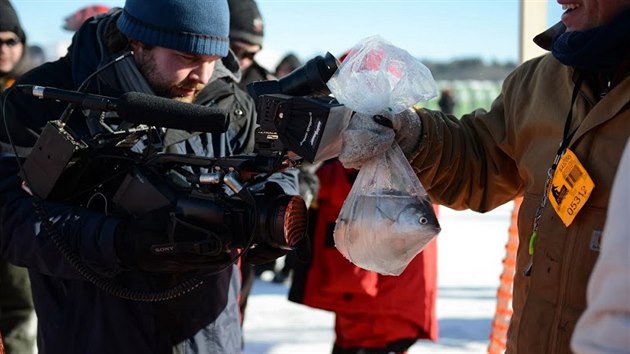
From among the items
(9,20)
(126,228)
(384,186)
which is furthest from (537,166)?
(9,20)

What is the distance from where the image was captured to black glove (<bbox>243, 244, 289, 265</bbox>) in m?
2.22

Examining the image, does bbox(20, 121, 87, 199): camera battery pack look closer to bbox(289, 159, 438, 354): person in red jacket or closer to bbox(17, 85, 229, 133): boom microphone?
bbox(17, 85, 229, 133): boom microphone

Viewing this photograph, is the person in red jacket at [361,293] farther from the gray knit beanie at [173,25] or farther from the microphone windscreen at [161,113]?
the microphone windscreen at [161,113]

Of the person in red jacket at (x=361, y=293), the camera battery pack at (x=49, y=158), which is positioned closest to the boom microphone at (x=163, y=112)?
the camera battery pack at (x=49, y=158)

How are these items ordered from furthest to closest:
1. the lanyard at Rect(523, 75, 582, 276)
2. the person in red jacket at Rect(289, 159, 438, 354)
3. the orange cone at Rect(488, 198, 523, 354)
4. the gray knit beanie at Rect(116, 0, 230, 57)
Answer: the orange cone at Rect(488, 198, 523, 354) → the person in red jacket at Rect(289, 159, 438, 354) → the gray knit beanie at Rect(116, 0, 230, 57) → the lanyard at Rect(523, 75, 582, 276)

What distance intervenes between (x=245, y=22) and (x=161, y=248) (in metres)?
2.63

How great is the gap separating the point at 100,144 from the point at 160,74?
0.44m

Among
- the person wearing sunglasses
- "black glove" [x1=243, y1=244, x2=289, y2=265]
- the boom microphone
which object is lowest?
the person wearing sunglasses

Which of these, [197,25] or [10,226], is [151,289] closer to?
[10,226]

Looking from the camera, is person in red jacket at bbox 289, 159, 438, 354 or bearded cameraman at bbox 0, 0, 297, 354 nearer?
bearded cameraman at bbox 0, 0, 297, 354

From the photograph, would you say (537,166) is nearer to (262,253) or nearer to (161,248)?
(262,253)

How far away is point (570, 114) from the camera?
196 cm

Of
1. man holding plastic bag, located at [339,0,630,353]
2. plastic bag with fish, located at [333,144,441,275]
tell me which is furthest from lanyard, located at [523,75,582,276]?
plastic bag with fish, located at [333,144,441,275]

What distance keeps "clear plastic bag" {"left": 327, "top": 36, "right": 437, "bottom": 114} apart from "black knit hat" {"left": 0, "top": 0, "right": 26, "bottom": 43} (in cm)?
278
